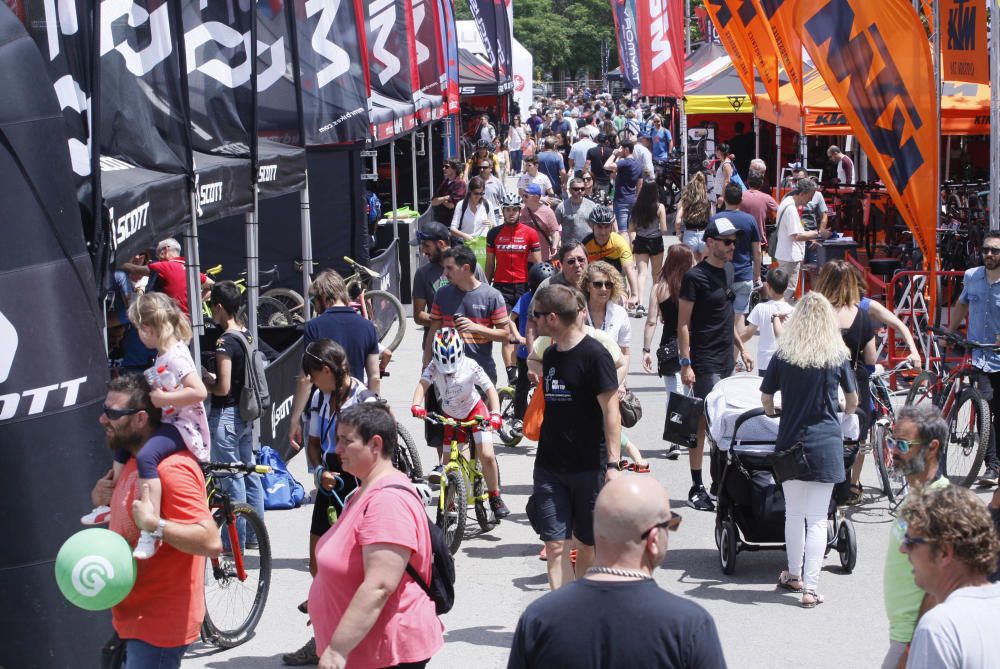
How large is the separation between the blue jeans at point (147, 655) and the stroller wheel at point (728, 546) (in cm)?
400

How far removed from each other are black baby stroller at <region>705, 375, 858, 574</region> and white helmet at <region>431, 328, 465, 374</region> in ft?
5.67

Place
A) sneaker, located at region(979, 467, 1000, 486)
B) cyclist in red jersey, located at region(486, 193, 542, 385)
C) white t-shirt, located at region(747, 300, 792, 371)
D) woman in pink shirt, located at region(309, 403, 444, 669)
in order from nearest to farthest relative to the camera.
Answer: woman in pink shirt, located at region(309, 403, 444, 669)
white t-shirt, located at region(747, 300, 792, 371)
sneaker, located at region(979, 467, 1000, 486)
cyclist in red jersey, located at region(486, 193, 542, 385)

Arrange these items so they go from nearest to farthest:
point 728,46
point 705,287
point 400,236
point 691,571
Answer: point 691,571, point 705,287, point 400,236, point 728,46

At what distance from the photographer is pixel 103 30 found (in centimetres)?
731

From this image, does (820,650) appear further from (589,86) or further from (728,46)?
(589,86)

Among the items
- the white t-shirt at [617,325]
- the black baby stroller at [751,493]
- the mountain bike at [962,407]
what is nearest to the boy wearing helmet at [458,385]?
the white t-shirt at [617,325]

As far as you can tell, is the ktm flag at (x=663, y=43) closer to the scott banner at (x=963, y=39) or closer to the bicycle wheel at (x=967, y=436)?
the scott banner at (x=963, y=39)

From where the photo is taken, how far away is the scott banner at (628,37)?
34.4 m

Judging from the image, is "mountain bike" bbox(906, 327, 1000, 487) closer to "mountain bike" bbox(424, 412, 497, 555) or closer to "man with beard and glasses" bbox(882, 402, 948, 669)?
"mountain bike" bbox(424, 412, 497, 555)

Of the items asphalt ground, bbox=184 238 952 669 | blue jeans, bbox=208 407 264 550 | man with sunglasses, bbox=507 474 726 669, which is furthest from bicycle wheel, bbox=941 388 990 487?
man with sunglasses, bbox=507 474 726 669

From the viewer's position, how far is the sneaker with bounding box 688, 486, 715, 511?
9.24 meters

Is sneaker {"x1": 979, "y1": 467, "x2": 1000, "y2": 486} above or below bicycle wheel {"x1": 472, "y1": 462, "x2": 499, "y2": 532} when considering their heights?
below

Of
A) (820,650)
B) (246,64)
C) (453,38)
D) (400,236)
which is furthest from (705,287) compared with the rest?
(453,38)

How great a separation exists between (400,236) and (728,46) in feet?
21.5
